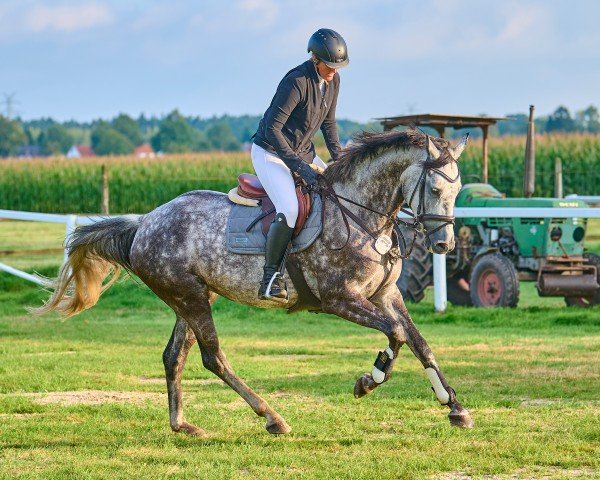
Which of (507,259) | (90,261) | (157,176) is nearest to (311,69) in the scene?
(90,261)

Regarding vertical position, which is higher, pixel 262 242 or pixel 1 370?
pixel 262 242

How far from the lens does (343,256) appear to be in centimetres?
875

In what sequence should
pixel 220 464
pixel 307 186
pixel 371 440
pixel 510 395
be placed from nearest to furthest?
1. pixel 220 464
2. pixel 371 440
3. pixel 307 186
4. pixel 510 395

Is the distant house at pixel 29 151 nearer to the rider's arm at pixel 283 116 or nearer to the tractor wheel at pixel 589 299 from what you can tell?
the tractor wheel at pixel 589 299

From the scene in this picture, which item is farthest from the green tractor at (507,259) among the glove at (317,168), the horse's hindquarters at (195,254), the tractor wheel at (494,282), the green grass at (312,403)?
the horse's hindquarters at (195,254)

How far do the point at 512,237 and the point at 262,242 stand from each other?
10.3 m

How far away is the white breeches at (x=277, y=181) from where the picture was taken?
887 cm

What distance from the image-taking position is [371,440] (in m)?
8.36

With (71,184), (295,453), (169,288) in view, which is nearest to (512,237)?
(169,288)

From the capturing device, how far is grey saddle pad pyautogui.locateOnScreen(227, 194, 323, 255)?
8922 mm

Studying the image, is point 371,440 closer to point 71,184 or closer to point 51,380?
point 51,380

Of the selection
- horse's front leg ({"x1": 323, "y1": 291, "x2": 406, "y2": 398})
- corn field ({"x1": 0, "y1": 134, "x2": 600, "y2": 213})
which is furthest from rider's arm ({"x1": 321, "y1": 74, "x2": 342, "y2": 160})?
corn field ({"x1": 0, "y1": 134, "x2": 600, "y2": 213})

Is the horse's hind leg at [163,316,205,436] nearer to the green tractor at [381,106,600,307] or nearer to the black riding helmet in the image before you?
the black riding helmet

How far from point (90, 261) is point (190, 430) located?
2.20m
